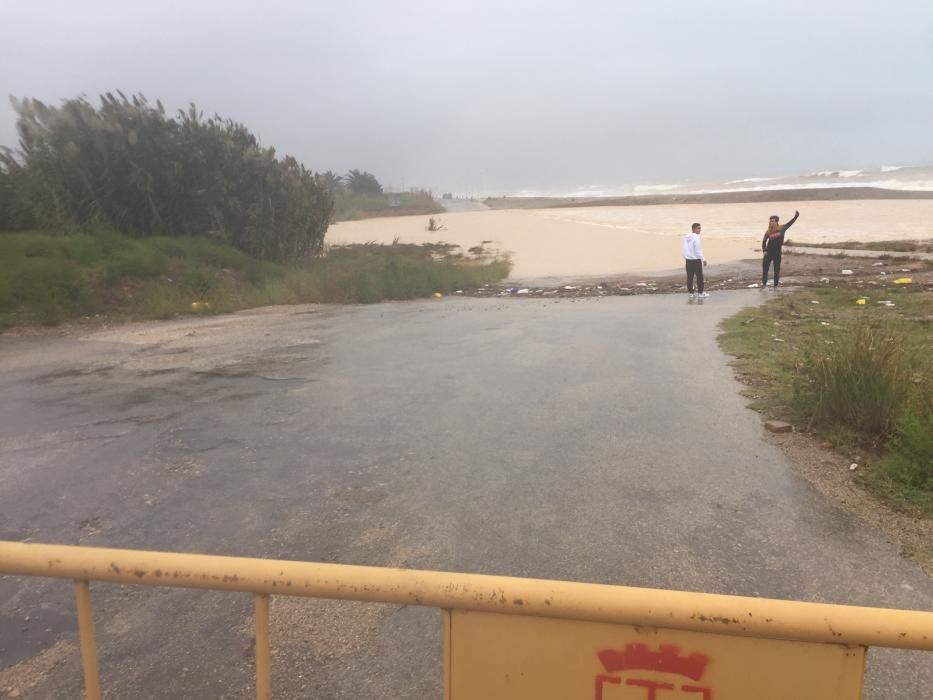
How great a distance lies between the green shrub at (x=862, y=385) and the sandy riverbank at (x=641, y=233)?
63.7ft

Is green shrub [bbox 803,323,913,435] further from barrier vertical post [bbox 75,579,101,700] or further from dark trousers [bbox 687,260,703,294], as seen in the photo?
dark trousers [bbox 687,260,703,294]

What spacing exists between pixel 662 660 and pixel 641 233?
37.9 meters

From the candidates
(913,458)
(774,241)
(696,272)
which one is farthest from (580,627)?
(774,241)

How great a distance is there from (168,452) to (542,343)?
6.26 metres

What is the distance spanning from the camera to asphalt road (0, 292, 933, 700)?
336 centimetres

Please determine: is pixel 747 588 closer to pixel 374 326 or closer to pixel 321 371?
pixel 321 371

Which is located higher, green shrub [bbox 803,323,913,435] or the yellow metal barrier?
the yellow metal barrier

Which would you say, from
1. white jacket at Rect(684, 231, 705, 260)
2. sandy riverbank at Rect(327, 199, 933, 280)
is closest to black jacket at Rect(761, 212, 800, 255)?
white jacket at Rect(684, 231, 705, 260)

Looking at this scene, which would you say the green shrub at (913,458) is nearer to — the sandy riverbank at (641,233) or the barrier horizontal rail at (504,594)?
the barrier horizontal rail at (504,594)

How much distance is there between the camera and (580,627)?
197 cm

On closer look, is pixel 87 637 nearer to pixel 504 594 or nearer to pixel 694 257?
pixel 504 594

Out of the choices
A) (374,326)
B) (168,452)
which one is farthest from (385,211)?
(168,452)

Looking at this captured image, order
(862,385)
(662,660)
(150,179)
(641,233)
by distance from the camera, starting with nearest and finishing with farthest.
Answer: (662,660), (862,385), (150,179), (641,233)

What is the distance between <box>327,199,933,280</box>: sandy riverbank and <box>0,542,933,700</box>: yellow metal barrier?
79.6 ft
